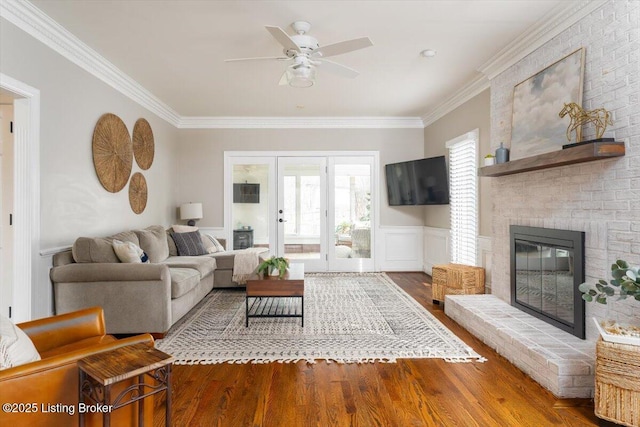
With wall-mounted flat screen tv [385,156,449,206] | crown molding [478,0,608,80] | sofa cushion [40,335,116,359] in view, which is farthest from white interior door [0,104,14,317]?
wall-mounted flat screen tv [385,156,449,206]

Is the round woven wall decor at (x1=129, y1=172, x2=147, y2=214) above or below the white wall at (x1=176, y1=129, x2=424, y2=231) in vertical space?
below

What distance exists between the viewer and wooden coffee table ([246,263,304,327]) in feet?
11.2

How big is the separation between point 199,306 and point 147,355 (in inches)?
114

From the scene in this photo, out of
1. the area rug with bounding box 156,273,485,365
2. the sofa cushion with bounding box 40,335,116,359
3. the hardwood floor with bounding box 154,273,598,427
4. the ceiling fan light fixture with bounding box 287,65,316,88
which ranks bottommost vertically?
the hardwood floor with bounding box 154,273,598,427

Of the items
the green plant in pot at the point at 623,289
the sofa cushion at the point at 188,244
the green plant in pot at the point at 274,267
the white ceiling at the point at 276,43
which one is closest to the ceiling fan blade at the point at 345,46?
the white ceiling at the point at 276,43

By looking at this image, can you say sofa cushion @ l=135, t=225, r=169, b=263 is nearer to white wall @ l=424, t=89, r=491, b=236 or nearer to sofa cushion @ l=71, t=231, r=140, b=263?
sofa cushion @ l=71, t=231, r=140, b=263

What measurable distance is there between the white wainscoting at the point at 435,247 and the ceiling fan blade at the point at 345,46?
3.44 metres

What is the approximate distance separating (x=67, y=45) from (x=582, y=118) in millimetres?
4344

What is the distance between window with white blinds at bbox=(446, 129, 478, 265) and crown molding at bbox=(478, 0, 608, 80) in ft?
3.23

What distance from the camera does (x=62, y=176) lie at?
331 cm

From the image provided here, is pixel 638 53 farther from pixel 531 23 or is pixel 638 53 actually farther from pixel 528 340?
pixel 528 340

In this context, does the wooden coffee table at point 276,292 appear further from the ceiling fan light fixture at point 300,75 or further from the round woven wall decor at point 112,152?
the round woven wall decor at point 112,152

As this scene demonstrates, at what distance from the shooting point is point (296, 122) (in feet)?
20.9

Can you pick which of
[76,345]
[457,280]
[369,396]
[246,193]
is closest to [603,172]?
[457,280]
